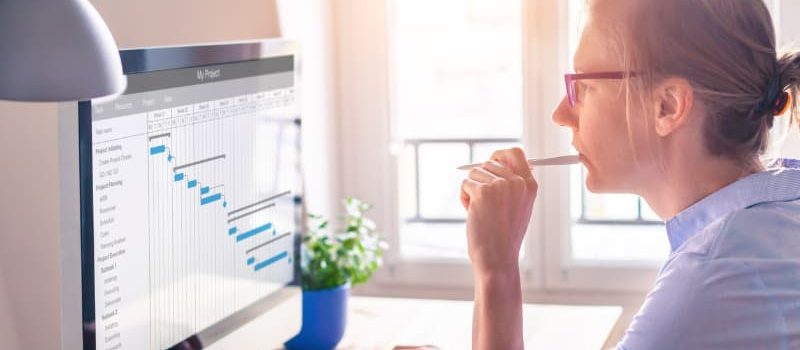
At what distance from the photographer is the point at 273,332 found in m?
1.78

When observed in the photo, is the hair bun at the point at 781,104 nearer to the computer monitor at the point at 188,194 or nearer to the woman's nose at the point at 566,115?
the woman's nose at the point at 566,115

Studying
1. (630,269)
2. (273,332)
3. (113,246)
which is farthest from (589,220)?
(113,246)

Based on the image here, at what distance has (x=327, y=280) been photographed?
200cm

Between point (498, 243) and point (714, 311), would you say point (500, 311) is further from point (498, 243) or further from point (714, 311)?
point (714, 311)

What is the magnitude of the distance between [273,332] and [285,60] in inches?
16.7

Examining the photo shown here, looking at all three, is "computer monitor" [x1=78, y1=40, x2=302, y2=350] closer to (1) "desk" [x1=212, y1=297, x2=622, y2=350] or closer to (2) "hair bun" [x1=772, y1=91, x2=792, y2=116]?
(1) "desk" [x1=212, y1=297, x2=622, y2=350]

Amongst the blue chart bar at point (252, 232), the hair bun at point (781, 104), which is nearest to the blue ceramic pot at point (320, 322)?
the blue chart bar at point (252, 232)

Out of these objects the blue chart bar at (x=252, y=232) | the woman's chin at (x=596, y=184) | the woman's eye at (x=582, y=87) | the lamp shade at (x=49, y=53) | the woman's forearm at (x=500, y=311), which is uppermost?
the lamp shade at (x=49, y=53)

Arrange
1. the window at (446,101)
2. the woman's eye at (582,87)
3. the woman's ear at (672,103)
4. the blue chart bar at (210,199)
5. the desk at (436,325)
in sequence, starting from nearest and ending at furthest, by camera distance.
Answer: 1. the woman's ear at (672,103)
2. the woman's eye at (582,87)
3. the blue chart bar at (210,199)
4. the desk at (436,325)
5. the window at (446,101)

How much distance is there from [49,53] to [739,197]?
0.73 meters

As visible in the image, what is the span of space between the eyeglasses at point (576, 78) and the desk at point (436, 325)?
63 centimetres

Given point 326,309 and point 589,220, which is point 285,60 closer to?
point 326,309

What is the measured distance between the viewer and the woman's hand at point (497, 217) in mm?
1416

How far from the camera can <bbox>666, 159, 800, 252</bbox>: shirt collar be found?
1234 mm
